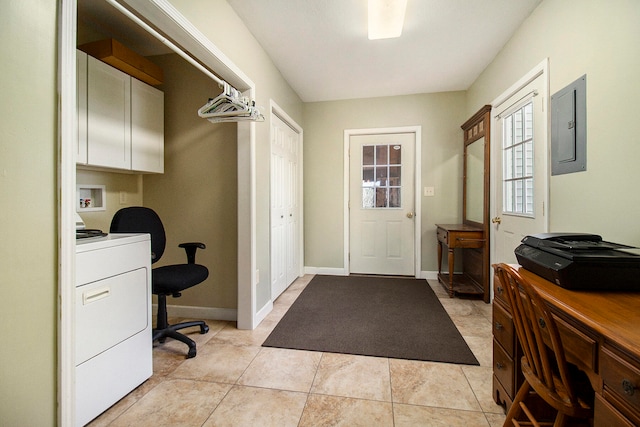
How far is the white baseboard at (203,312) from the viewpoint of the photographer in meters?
2.55

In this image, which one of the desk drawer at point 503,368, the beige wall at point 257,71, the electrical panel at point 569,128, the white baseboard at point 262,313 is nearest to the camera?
the desk drawer at point 503,368

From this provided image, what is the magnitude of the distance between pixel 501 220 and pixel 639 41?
171 cm

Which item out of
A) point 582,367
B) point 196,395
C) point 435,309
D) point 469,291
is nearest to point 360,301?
point 435,309

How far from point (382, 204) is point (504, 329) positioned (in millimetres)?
2716

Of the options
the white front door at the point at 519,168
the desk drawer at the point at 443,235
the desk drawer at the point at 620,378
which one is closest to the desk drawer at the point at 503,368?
the desk drawer at the point at 620,378

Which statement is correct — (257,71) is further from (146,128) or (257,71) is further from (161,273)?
(161,273)

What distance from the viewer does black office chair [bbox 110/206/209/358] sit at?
1.89 meters

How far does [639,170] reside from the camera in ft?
4.19

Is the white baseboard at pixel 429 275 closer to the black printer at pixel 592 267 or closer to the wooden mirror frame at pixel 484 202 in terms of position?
the wooden mirror frame at pixel 484 202

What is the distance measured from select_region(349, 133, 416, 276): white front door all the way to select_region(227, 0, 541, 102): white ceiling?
30.4 inches

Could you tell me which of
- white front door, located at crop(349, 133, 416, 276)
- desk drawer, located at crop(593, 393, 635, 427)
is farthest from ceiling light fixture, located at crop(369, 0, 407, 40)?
desk drawer, located at crop(593, 393, 635, 427)

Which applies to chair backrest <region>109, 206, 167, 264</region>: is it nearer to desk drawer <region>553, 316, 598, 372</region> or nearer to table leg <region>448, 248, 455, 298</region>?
desk drawer <region>553, 316, 598, 372</region>

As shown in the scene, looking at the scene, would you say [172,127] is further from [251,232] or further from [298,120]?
[298,120]

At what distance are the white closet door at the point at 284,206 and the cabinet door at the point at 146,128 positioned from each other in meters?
1.03
